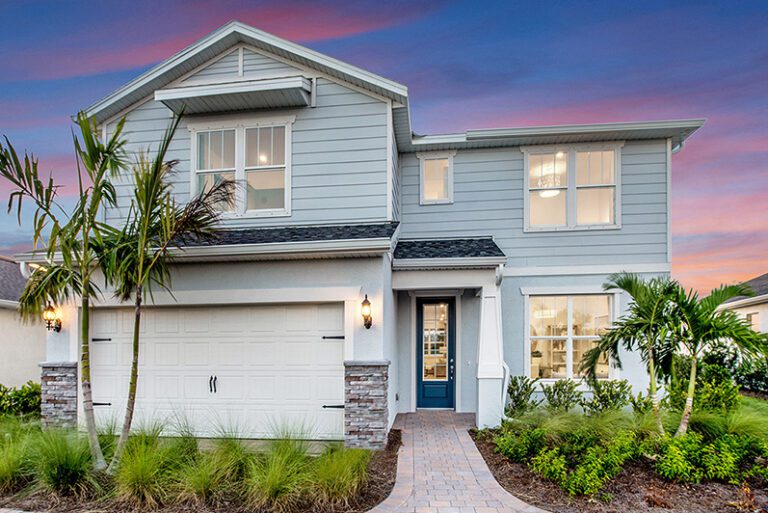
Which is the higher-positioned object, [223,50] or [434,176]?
[223,50]

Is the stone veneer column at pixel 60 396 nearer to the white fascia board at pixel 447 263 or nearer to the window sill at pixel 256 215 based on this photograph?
the window sill at pixel 256 215

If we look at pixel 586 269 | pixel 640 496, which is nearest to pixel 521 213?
pixel 586 269

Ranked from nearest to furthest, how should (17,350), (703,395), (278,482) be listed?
(278,482)
(703,395)
(17,350)

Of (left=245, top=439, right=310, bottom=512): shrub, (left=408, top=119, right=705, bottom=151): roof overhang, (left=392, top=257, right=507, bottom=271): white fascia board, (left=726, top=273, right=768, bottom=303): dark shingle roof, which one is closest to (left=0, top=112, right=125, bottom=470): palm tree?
(left=245, top=439, right=310, bottom=512): shrub

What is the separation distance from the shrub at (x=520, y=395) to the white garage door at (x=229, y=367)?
3537mm

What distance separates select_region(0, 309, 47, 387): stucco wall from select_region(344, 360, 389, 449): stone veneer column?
9458 mm

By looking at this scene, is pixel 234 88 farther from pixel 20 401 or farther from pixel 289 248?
pixel 20 401

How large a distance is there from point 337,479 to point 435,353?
511 cm

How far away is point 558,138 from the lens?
8.94 meters

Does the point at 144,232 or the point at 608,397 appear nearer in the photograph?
the point at 144,232

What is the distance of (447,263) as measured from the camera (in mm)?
7723

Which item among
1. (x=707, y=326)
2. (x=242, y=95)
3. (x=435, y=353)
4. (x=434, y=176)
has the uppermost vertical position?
(x=242, y=95)

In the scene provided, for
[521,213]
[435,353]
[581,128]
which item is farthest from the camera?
[435,353]

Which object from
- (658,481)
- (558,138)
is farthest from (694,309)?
(558,138)
